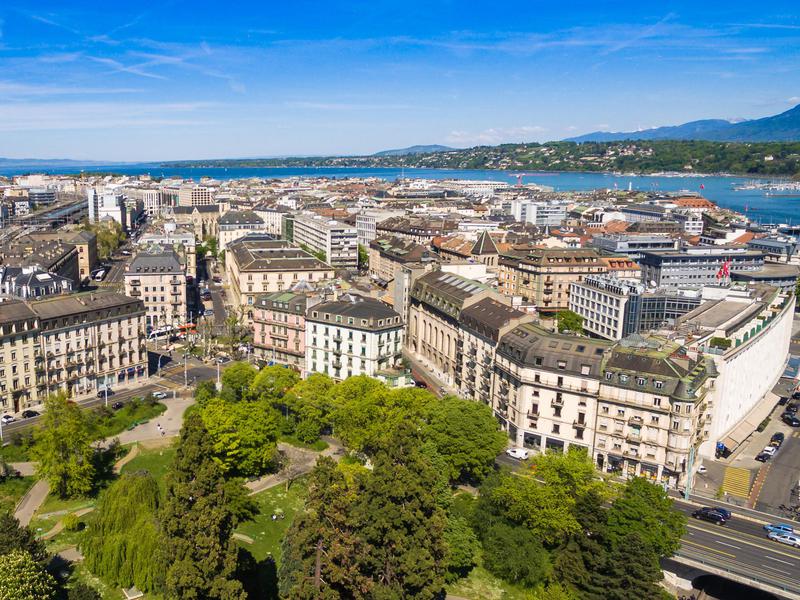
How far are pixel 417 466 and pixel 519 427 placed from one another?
96.7 feet

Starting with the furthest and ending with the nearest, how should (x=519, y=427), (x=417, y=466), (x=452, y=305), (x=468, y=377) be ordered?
(x=452, y=305) < (x=468, y=377) < (x=519, y=427) < (x=417, y=466)

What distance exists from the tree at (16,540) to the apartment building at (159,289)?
7744 centimetres

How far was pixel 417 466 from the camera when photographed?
169ft

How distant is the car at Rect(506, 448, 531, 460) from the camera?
→ 76.2m

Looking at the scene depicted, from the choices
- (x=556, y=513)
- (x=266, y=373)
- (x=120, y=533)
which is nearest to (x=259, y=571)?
(x=120, y=533)

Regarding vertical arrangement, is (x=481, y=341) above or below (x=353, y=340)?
above

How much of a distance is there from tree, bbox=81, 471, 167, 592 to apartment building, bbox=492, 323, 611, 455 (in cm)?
3985

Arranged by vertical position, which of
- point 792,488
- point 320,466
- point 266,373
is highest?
point 320,466

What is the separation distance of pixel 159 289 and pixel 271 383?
5332 centimetres

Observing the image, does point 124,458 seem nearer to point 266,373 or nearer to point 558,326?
point 266,373

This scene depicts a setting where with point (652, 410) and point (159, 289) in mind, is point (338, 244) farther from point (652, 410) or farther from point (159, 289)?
point (652, 410)

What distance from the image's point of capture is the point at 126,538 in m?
53.7

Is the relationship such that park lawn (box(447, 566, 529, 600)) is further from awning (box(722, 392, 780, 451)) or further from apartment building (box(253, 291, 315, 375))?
apartment building (box(253, 291, 315, 375))

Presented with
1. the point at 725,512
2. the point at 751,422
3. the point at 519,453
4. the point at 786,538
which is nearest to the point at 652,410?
the point at 725,512
